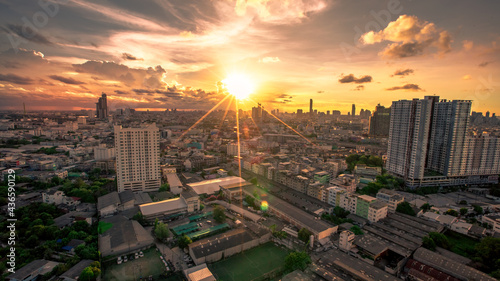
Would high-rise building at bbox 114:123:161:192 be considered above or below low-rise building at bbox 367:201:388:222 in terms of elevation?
above

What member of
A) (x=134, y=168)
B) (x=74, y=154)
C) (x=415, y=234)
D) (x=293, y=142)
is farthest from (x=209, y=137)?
(x=415, y=234)

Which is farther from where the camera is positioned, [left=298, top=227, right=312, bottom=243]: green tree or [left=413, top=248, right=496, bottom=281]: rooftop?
[left=298, top=227, right=312, bottom=243]: green tree

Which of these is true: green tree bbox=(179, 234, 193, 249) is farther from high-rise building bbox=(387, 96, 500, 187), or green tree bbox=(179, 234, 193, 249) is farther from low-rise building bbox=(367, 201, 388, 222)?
high-rise building bbox=(387, 96, 500, 187)

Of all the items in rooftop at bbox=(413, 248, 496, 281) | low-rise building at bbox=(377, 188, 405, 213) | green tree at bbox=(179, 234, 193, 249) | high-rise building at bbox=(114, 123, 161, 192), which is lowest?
green tree at bbox=(179, 234, 193, 249)

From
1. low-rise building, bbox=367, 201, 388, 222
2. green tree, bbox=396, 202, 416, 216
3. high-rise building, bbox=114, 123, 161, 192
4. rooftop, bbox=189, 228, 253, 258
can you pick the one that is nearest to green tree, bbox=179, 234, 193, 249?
rooftop, bbox=189, 228, 253, 258

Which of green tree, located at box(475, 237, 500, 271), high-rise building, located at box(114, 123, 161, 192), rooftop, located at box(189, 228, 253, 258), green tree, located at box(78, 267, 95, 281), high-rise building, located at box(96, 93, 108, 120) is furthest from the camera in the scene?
high-rise building, located at box(96, 93, 108, 120)

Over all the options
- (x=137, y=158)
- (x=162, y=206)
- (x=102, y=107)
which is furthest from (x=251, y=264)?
(x=102, y=107)

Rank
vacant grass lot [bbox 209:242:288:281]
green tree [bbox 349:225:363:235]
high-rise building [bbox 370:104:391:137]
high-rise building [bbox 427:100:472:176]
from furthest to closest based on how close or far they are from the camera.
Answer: high-rise building [bbox 370:104:391:137] → high-rise building [bbox 427:100:472:176] → green tree [bbox 349:225:363:235] → vacant grass lot [bbox 209:242:288:281]
